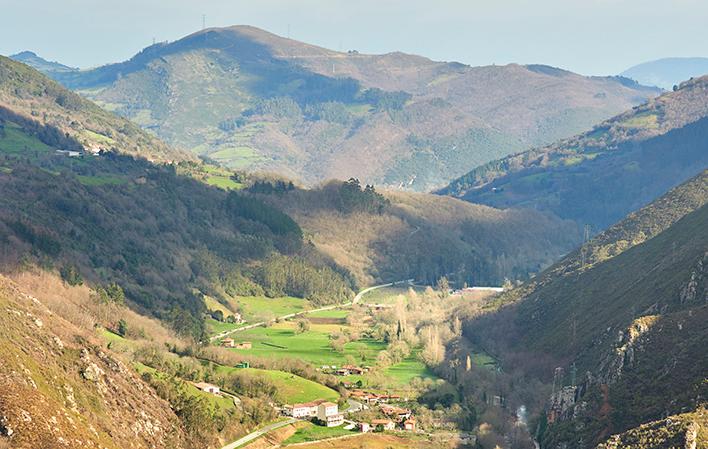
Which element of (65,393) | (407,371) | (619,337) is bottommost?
(407,371)

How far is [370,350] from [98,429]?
264 feet

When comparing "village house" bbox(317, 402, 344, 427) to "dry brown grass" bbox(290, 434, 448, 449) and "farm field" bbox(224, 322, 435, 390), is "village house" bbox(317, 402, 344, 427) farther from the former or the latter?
"farm field" bbox(224, 322, 435, 390)

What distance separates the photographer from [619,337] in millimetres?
118500

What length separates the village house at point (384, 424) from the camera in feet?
412

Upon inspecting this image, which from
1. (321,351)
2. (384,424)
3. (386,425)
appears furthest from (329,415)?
(321,351)

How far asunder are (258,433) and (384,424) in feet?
47.6

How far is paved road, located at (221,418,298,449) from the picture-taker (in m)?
115

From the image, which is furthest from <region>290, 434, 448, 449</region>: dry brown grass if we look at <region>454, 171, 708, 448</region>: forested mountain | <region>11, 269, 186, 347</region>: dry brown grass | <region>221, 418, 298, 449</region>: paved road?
<region>11, 269, 186, 347</region>: dry brown grass

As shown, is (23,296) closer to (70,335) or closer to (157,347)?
(70,335)

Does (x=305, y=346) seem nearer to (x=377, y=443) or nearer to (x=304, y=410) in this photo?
(x=304, y=410)

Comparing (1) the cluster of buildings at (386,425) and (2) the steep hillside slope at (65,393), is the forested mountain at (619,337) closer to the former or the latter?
(1) the cluster of buildings at (386,425)

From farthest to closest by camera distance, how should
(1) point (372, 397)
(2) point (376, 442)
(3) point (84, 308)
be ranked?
(3) point (84, 308), (1) point (372, 397), (2) point (376, 442)

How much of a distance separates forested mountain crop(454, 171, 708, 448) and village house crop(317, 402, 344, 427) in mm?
21334

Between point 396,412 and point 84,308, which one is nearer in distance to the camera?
point 396,412
